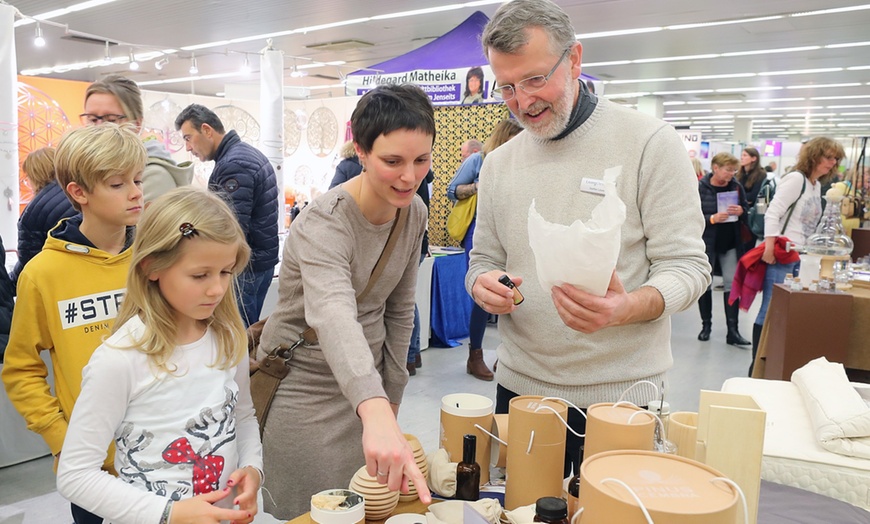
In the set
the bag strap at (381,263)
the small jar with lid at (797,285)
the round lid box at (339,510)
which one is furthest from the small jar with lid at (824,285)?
the round lid box at (339,510)

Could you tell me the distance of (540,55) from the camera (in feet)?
4.64

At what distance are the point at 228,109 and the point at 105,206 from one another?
7.27m

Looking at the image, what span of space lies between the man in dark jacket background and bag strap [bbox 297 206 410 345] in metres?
1.94

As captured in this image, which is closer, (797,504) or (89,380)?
(89,380)

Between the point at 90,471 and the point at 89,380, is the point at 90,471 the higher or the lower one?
the lower one

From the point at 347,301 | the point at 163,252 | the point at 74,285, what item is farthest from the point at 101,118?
the point at 347,301

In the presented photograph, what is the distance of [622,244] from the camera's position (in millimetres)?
1459

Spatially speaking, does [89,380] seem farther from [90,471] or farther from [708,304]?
[708,304]

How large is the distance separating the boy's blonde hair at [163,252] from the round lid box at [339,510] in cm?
42

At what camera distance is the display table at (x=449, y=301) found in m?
5.48

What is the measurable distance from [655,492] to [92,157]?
1487mm

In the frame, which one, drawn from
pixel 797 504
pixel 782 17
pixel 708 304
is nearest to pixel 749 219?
pixel 708 304

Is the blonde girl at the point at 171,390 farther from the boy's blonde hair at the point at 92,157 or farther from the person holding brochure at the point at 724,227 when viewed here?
the person holding brochure at the point at 724,227

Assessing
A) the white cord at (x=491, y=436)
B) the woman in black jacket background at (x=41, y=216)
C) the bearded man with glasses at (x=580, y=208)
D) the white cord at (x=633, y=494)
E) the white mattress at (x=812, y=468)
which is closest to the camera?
the white cord at (x=633, y=494)
